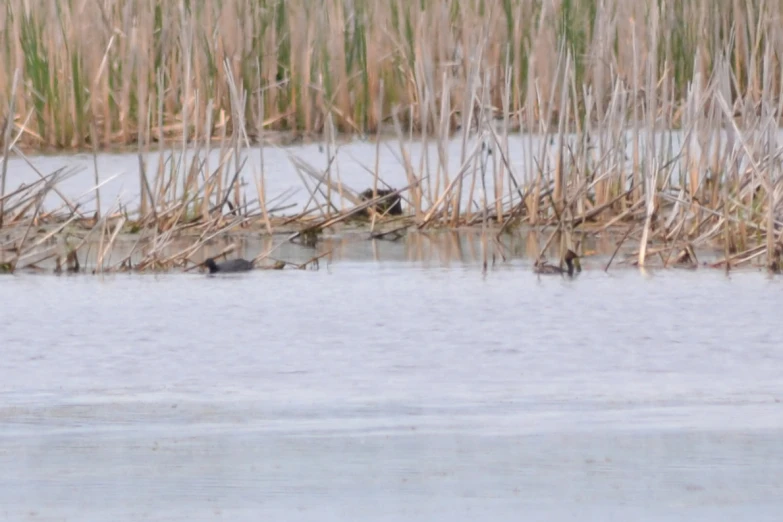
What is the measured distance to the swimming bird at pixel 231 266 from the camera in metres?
7.78

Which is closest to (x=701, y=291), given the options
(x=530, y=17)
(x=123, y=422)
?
(x=123, y=422)

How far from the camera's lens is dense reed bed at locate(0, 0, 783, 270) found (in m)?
8.02

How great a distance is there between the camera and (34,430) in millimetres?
4445

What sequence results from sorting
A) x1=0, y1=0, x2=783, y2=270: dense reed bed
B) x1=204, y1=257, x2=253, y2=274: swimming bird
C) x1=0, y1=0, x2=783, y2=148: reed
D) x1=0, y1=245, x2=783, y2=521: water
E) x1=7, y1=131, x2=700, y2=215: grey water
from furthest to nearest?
1. x1=0, y1=0, x2=783, y2=148: reed
2. x1=7, y1=131, x2=700, y2=215: grey water
3. x1=0, y1=0, x2=783, y2=270: dense reed bed
4. x1=204, y1=257, x2=253, y2=274: swimming bird
5. x1=0, y1=245, x2=783, y2=521: water

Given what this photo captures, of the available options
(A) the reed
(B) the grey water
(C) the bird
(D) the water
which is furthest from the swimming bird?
(A) the reed

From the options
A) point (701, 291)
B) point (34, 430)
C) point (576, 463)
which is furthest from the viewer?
point (701, 291)

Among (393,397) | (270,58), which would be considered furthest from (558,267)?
(270,58)

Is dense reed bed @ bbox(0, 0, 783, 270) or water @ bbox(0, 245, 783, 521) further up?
dense reed bed @ bbox(0, 0, 783, 270)

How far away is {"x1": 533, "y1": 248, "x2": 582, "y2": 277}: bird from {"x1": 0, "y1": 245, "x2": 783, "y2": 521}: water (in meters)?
0.07

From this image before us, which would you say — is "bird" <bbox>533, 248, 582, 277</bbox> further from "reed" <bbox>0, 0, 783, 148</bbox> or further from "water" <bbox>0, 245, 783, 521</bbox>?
"reed" <bbox>0, 0, 783, 148</bbox>

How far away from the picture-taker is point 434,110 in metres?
8.90

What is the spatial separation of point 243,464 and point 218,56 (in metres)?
8.08

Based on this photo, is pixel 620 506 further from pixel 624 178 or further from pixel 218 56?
pixel 218 56

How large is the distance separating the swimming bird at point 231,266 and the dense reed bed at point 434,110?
148mm
